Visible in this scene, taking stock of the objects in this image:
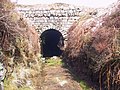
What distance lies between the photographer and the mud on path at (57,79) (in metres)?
14.6

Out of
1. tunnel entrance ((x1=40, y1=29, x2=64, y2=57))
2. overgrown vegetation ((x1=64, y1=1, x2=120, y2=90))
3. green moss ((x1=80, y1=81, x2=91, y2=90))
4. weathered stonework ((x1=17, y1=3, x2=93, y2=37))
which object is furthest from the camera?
tunnel entrance ((x1=40, y1=29, x2=64, y2=57))

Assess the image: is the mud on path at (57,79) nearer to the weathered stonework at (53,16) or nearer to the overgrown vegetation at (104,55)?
the overgrown vegetation at (104,55)

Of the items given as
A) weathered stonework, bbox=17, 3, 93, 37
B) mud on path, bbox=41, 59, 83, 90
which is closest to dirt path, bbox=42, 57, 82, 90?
mud on path, bbox=41, 59, 83, 90

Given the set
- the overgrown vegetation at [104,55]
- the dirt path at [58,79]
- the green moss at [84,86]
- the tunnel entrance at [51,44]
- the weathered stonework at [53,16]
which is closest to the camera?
the overgrown vegetation at [104,55]

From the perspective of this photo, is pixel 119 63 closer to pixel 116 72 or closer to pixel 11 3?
pixel 116 72

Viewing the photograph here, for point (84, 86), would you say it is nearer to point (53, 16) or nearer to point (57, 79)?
point (57, 79)

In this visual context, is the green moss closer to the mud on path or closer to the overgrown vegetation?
the mud on path

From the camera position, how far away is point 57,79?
16.4m

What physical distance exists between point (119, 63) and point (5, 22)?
420cm

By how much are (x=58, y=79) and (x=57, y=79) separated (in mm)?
68

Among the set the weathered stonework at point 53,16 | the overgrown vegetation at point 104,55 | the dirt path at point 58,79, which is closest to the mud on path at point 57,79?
the dirt path at point 58,79

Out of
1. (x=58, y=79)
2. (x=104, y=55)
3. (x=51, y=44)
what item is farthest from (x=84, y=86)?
(x=51, y=44)

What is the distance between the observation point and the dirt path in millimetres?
Answer: 14561

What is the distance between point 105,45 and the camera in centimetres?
1273
